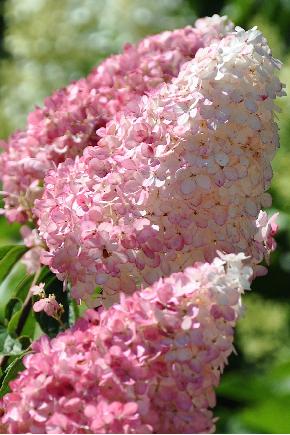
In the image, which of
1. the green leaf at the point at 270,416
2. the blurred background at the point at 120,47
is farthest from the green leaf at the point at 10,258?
the blurred background at the point at 120,47

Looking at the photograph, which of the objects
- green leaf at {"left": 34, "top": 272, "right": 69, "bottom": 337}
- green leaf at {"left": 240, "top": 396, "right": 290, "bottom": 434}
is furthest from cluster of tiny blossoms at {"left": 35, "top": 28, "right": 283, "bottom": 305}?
green leaf at {"left": 240, "top": 396, "right": 290, "bottom": 434}

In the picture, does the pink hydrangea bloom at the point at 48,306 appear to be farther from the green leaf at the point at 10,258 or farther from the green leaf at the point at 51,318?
the green leaf at the point at 10,258

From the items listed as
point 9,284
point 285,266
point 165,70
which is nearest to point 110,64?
point 165,70

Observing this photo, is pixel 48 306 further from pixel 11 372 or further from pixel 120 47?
pixel 120 47

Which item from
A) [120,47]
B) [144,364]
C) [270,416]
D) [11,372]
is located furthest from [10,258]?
[120,47]

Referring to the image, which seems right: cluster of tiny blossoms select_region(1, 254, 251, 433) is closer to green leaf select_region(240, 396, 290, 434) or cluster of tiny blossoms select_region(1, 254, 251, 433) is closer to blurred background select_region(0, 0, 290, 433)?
green leaf select_region(240, 396, 290, 434)

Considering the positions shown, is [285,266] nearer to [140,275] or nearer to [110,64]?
[110,64]
